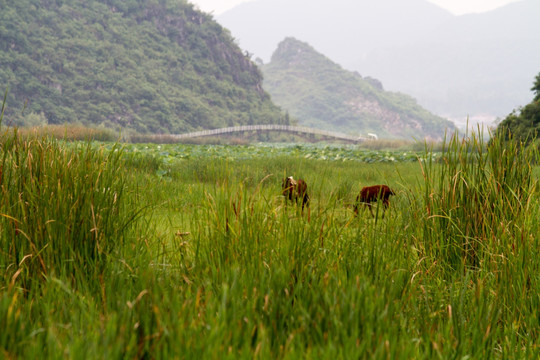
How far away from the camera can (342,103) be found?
10319 cm

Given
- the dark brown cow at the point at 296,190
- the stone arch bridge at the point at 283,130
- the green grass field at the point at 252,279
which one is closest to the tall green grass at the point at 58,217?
the green grass field at the point at 252,279

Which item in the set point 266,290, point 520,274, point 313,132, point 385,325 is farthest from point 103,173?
point 313,132

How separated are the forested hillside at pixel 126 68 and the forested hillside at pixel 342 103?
35.4 meters

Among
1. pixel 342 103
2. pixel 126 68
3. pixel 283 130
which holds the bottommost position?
pixel 283 130

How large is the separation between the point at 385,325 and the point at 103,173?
1.90 meters

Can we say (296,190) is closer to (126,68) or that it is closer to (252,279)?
(252,279)

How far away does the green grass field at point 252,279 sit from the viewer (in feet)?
4.86

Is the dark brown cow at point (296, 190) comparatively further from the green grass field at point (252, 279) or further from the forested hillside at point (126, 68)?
the forested hillside at point (126, 68)

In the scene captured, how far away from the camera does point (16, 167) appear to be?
2707mm

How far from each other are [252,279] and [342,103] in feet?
343

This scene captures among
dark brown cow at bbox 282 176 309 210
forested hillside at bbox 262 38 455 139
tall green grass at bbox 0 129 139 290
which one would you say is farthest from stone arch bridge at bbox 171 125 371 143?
tall green grass at bbox 0 129 139 290

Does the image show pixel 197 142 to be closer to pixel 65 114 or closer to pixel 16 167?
pixel 65 114

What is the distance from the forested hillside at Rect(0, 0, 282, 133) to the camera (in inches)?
Answer: 1622

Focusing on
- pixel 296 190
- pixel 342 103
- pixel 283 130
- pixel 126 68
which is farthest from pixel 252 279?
pixel 342 103
